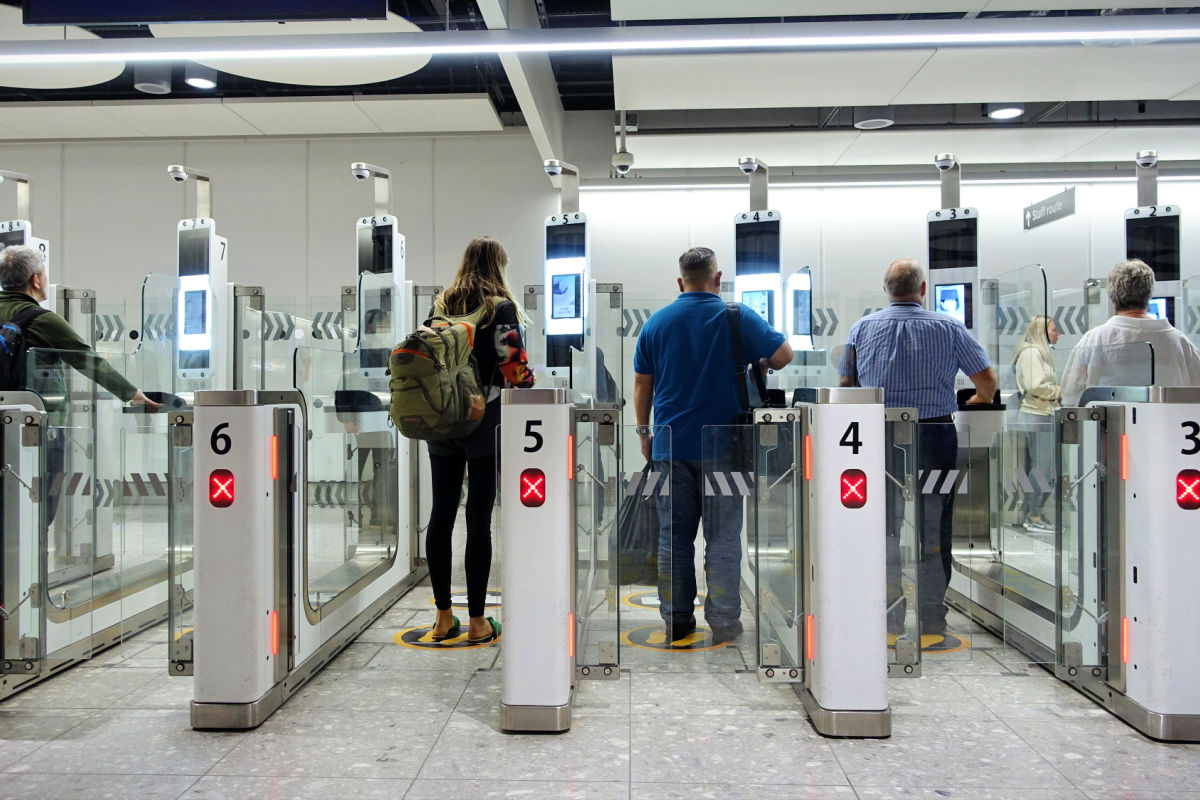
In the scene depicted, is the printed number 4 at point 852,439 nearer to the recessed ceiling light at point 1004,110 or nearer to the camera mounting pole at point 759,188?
the camera mounting pole at point 759,188

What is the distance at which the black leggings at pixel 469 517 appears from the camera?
10.6 ft

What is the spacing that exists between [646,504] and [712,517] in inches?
9.9

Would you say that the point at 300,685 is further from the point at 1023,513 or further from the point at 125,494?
the point at 1023,513

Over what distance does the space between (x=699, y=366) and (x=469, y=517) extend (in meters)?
1.03

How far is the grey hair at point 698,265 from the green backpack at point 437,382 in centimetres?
82

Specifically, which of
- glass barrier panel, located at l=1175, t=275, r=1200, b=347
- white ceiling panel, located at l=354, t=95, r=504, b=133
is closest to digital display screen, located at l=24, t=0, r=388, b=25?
white ceiling panel, located at l=354, t=95, r=504, b=133

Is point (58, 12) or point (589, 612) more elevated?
point (58, 12)

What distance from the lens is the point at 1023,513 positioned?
3256mm

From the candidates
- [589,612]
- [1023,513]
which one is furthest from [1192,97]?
[589,612]

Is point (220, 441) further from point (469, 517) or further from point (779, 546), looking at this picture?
point (779, 546)

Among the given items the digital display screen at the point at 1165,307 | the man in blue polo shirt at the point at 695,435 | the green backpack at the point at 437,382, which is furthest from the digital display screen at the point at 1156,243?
the green backpack at the point at 437,382

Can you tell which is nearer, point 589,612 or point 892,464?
point 892,464

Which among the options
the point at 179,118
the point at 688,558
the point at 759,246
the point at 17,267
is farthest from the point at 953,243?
the point at 179,118

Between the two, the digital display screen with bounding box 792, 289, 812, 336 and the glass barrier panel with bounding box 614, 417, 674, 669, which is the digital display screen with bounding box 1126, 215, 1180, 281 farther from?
→ the glass barrier panel with bounding box 614, 417, 674, 669
